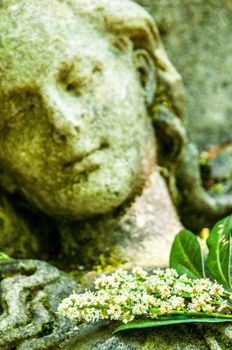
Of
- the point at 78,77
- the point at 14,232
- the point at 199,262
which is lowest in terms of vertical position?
the point at 14,232

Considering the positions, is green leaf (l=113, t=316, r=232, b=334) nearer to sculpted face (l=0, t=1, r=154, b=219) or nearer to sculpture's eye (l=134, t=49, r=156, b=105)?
sculpted face (l=0, t=1, r=154, b=219)

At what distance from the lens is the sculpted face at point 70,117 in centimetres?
174

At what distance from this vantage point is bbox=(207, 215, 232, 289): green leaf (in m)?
1.37

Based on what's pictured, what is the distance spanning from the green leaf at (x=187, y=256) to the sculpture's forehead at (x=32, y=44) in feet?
2.24

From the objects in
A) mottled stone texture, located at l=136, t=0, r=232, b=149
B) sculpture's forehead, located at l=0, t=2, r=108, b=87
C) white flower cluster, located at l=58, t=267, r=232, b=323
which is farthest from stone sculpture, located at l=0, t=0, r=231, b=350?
mottled stone texture, located at l=136, t=0, r=232, b=149

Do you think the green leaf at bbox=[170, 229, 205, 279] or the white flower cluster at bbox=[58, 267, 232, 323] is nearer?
the white flower cluster at bbox=[58, 267, 232, 323]

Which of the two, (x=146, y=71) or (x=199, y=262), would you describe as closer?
(x=199, y=262)

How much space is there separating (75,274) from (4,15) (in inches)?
35.9

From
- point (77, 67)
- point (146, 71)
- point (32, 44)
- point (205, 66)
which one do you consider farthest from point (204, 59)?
point (32, 44)

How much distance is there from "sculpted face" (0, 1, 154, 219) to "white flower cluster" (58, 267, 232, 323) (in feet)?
2.11

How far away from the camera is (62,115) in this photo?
173 centimetres

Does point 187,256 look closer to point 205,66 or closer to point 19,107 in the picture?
point 19,107

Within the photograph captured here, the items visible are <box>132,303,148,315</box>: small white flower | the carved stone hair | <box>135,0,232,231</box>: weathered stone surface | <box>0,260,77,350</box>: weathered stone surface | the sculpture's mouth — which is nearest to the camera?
<box>132,303,148,315</box>: small white flower

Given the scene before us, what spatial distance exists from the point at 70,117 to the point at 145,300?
2.44 ft
